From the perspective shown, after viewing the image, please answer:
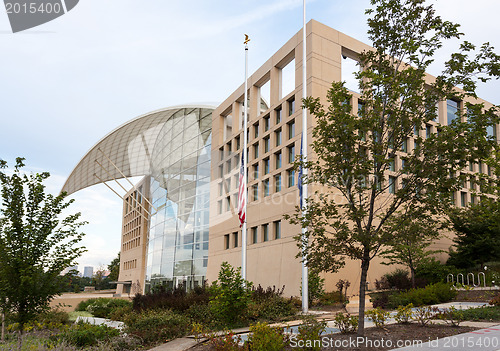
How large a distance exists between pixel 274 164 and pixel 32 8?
70.4 feet

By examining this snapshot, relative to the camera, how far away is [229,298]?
14.5m

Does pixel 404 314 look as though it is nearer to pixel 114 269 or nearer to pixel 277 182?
pixel 277 182

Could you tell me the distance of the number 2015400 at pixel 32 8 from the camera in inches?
447

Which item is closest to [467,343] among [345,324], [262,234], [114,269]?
[345,324]

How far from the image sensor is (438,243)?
32.0 m

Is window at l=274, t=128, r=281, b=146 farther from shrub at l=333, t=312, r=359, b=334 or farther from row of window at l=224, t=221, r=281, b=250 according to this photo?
shrub at l=333, t=312, r=359, b=334

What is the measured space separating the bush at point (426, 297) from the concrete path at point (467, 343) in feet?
26.6

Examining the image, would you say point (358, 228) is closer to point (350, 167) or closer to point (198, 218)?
point (350, 167)

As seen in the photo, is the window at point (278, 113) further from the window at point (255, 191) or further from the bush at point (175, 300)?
the bush at point (175, 300)

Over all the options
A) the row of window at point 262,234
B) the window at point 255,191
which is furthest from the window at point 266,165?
the row of window at point 262,234

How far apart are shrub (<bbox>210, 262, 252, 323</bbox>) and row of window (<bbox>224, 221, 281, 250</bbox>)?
50.6 feet

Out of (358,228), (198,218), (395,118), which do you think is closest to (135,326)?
(358,228)

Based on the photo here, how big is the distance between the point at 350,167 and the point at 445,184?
2.13m

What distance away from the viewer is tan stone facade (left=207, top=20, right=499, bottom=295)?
2794 centimetres
